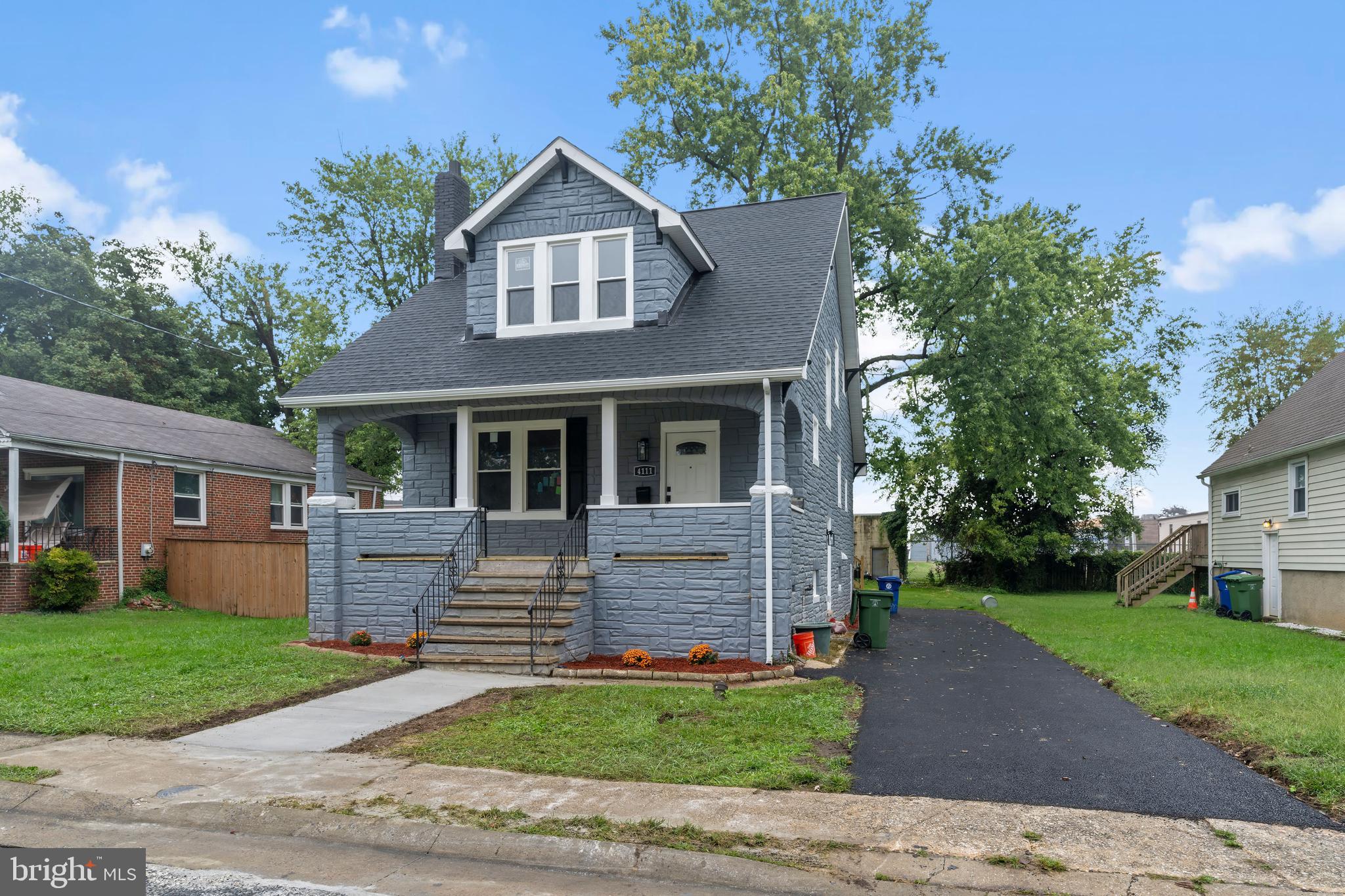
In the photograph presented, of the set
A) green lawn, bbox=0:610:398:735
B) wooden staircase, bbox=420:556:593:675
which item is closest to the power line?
green lawn, bbox=0:610:398:735

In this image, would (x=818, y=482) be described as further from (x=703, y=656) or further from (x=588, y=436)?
(x=703, y=656)

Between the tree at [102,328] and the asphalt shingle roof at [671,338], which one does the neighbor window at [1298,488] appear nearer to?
the asphalt shingle roof at [671,338]

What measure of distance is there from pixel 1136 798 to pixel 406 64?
1681 cm

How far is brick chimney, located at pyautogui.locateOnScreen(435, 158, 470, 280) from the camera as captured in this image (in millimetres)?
18047

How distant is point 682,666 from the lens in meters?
11.2

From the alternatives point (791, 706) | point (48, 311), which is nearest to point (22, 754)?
point (791, 706)

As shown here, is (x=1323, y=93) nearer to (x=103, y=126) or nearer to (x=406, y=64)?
(x=406, y=64)

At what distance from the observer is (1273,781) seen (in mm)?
6105

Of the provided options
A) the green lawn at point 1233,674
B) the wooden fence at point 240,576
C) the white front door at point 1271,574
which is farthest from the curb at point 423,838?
the white front door at point 1271,574

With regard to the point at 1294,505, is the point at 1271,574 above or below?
below

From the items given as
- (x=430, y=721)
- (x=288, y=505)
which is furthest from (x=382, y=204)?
(x=430, y=721)

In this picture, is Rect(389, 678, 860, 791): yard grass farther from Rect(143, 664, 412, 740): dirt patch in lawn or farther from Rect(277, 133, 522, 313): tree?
Rect(277, 133, 522, 313): tree

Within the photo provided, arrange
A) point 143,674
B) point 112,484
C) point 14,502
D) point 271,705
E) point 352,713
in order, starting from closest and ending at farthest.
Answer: point 352,713, point 271,705, point 143,674, point 14,502, point 112,484

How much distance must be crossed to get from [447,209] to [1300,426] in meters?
19.2
